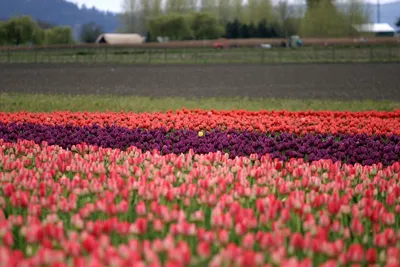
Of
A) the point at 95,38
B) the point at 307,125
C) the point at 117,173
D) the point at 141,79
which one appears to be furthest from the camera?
the point at 95,38

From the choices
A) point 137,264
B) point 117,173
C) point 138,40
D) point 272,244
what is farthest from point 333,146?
point 138,40

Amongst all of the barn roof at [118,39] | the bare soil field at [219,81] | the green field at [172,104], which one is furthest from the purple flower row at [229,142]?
the barn roof at [118,39]

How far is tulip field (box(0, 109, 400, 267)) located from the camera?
397 centimetres

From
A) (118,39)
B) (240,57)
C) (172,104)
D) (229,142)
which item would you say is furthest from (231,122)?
(118,39)

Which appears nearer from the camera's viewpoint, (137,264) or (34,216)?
(137,264)

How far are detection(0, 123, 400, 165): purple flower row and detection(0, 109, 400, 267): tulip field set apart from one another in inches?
1.3

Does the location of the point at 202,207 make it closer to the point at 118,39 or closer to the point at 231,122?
the point at 231,122

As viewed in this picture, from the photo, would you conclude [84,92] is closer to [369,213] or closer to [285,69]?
[285,69]

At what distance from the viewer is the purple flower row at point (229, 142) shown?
8.93 m

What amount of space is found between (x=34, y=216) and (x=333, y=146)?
223 inches

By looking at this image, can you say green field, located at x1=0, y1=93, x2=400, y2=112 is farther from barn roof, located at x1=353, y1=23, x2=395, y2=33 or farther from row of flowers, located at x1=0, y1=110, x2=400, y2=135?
barn roof, located at x1=353, y1=23, x2=395, y2=33

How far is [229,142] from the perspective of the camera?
9.91m

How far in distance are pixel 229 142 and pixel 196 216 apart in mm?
5318

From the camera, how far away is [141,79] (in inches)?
1256
